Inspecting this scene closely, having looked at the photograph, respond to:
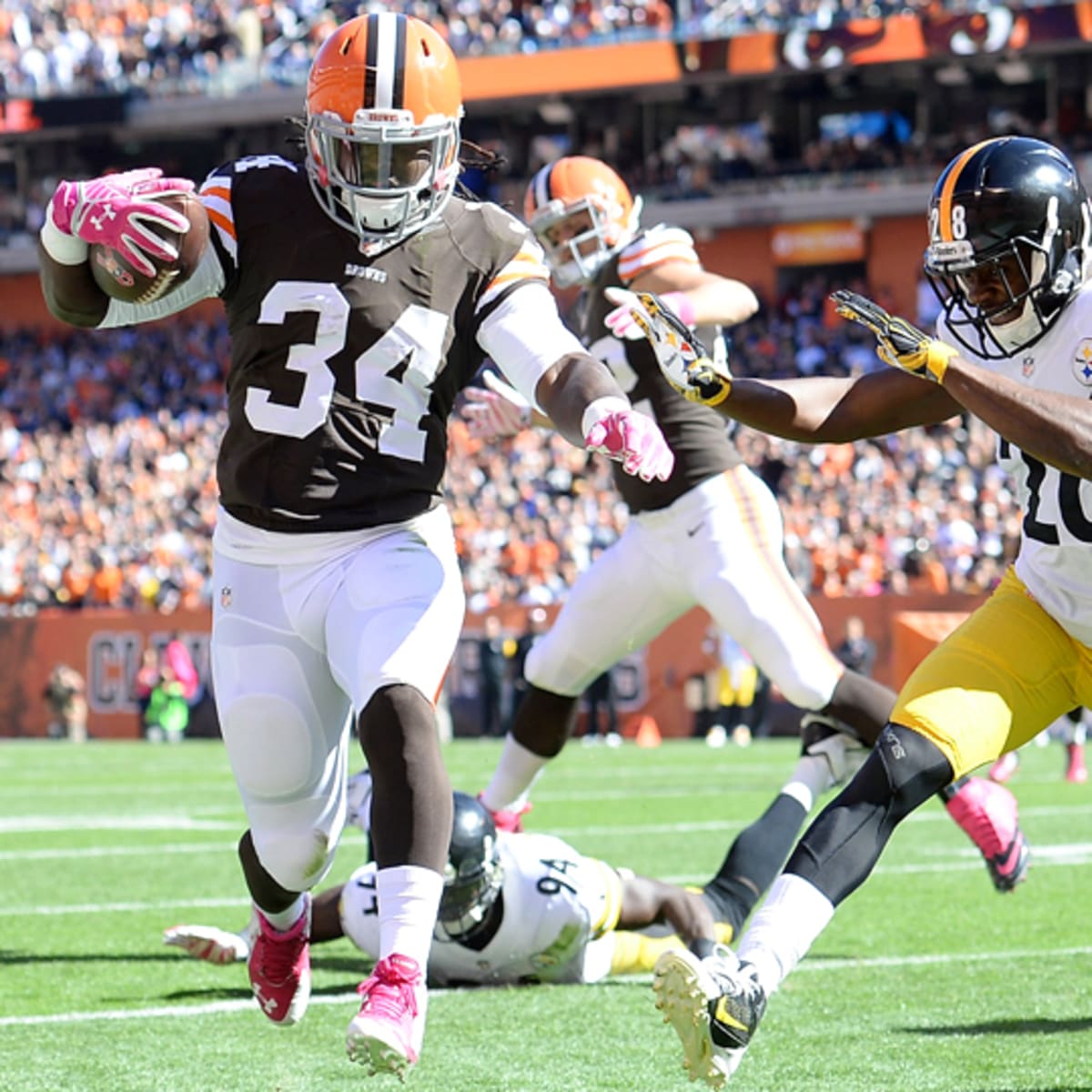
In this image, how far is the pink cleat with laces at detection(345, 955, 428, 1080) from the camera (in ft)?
10.2

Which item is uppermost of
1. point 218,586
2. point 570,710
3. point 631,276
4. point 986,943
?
point 631,276

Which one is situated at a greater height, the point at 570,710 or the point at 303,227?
the point at 303,227

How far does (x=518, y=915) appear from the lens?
15.7 feet

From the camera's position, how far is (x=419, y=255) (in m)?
3.87

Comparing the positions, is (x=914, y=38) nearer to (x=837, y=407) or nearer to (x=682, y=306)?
(x=682, y=306)

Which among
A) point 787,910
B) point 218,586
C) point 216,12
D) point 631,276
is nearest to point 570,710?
point 631,276

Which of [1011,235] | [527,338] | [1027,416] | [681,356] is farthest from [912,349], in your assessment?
[527,338]

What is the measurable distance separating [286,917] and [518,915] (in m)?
0.80

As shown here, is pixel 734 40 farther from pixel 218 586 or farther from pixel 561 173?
pixel 218 586

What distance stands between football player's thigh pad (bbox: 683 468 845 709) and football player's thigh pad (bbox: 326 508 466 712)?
6.47ft

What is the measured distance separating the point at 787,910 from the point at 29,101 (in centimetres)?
2841

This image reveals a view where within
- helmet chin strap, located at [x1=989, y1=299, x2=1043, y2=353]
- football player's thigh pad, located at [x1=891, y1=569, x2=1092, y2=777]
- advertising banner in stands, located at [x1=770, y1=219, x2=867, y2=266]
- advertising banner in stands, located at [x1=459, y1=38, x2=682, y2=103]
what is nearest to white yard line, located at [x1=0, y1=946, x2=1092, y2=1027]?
football player's thigh pad, located at [x1=891, y1=569, x2=1092, y2=777]

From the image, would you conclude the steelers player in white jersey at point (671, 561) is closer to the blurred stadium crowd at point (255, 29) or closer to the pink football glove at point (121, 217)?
the pink football glove at point (121, 217)

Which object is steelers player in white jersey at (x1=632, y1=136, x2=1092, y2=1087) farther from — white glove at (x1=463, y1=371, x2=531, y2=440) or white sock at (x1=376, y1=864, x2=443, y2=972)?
white glove at (x1=463, y1=371, x2=531, y2=440)
